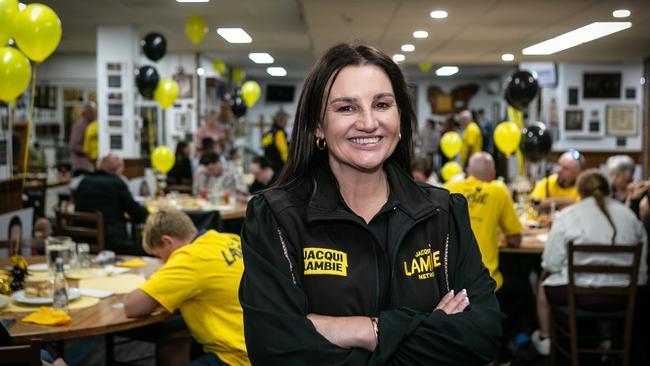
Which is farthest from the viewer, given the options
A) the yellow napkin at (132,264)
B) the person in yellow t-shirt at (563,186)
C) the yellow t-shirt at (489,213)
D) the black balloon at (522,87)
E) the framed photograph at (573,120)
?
the framed photograph at (573,120)

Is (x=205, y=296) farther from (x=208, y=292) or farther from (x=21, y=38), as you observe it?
(x=21, y=38)

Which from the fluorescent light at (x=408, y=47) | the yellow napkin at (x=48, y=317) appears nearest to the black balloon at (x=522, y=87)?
the fluorescent light at (x=408, y=47)

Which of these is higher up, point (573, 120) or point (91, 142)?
point (573, 120)

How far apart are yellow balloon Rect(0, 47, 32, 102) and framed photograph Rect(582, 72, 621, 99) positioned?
13.1 m

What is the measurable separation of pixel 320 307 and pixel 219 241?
1656 mm

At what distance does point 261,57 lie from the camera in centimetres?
1678

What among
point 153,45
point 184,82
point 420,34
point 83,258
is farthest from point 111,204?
point 184,82

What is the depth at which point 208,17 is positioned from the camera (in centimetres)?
1047

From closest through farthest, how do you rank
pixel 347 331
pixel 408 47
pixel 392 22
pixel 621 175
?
pixel 347 331
pixel 621 175
pixel 392 22
pixel 408 47

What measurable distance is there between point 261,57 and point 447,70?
19.5ft

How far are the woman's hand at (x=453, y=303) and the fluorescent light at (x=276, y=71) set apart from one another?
18195 mm

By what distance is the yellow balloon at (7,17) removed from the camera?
435 centimetres

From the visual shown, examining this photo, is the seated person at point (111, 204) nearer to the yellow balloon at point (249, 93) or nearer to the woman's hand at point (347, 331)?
the woman's hand at point (347, 331)

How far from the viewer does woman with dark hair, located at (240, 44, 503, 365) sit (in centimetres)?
158
